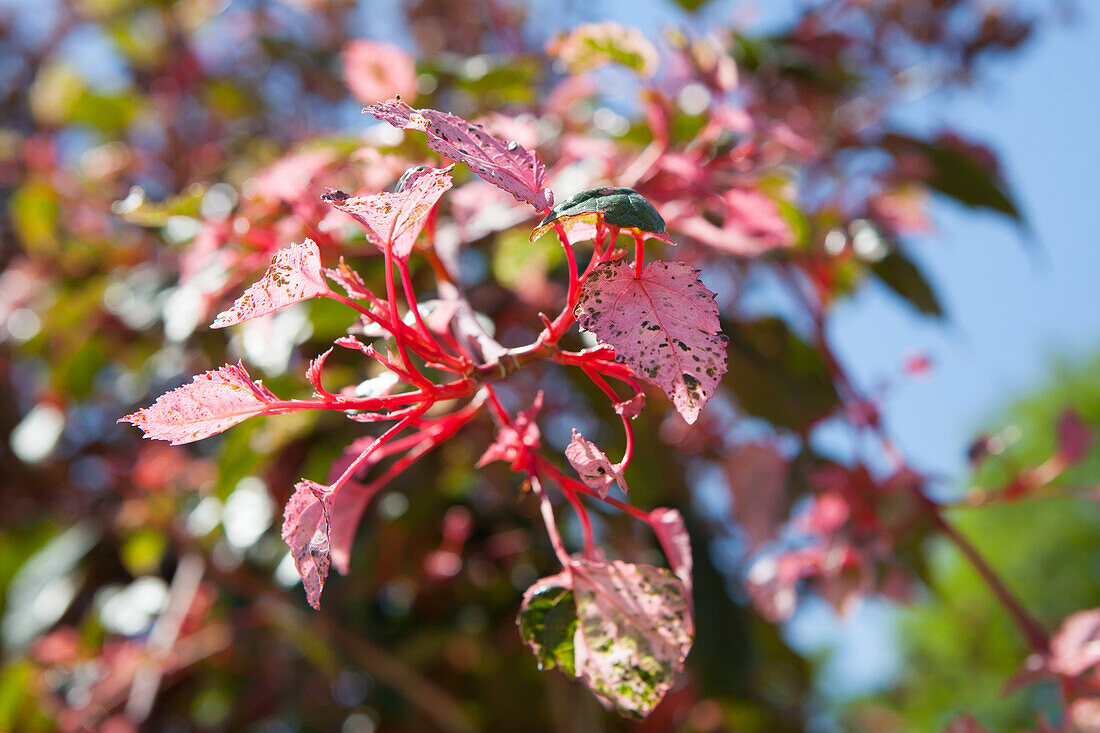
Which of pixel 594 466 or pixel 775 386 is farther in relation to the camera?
pixel 775 386

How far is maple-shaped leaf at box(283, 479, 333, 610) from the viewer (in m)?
0.22

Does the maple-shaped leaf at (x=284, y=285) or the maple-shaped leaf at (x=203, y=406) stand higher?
the maple-shaped leaf at (x=284, y=285)

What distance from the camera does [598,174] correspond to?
0.50m

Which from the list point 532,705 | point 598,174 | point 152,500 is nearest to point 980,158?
point 598,174

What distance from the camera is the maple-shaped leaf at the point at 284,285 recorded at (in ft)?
0.77

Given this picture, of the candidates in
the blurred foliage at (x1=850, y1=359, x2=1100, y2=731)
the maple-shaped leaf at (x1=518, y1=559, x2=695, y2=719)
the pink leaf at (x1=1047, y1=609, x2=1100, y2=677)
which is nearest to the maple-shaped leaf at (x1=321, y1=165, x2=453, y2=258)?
the maple-shaped leaf at (x1=518, y1=559, x2=695, y2=719)

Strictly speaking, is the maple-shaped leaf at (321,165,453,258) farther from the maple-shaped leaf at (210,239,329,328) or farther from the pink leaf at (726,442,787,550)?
the pink leaf at (726,442,787,550)

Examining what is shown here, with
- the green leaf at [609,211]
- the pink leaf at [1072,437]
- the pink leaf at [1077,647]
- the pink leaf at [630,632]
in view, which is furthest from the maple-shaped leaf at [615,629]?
the pink leaf at [1072,437]

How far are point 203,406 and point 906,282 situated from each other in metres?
0.56

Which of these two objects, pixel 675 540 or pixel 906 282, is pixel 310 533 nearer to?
pixel 675 540

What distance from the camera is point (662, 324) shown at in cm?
22

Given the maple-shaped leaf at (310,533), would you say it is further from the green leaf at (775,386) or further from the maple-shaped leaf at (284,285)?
the green leaf at (775,386)

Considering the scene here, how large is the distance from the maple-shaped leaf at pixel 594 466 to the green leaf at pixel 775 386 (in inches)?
14.0

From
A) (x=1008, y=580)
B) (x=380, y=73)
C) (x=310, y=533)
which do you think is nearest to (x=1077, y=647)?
(x=310, y=533)
